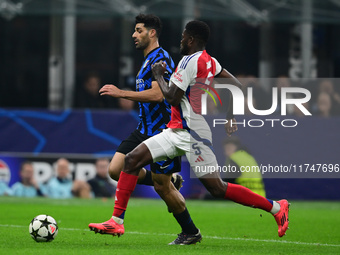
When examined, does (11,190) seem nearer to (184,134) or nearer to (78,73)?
(78,73)

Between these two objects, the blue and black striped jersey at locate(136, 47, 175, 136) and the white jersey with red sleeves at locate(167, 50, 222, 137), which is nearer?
the white jersey with red sleeves at locate(167, 50, 222, 137)

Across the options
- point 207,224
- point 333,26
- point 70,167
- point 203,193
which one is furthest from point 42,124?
point 333,26

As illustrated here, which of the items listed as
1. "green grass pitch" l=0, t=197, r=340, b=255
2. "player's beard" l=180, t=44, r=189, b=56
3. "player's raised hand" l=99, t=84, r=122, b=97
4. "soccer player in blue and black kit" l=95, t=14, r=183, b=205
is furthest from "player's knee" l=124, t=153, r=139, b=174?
"player's beard" l=180, t=44, r=189, b=56

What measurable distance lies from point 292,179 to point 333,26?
4.67 metres

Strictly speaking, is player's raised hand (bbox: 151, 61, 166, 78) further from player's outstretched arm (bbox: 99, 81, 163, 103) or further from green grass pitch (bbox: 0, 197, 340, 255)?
green grass pitch (bbox: 0, 197, 340, 255)

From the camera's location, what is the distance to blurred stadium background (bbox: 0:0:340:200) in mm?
14180

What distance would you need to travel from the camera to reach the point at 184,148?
7.55 metres

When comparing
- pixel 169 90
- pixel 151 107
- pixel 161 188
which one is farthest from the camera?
pixel 151 107

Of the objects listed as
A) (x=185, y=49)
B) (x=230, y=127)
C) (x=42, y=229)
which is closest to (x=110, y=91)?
(x=185, y=49)

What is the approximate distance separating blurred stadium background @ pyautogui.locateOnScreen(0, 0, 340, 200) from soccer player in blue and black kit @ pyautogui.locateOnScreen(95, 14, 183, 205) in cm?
520

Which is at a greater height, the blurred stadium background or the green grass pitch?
the blurred stadium background

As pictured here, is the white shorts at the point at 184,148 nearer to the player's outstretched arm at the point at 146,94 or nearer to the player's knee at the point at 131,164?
the player's knee at the point at 131,164

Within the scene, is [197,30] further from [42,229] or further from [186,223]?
[42,229]

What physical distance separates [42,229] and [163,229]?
2346 millimetres
